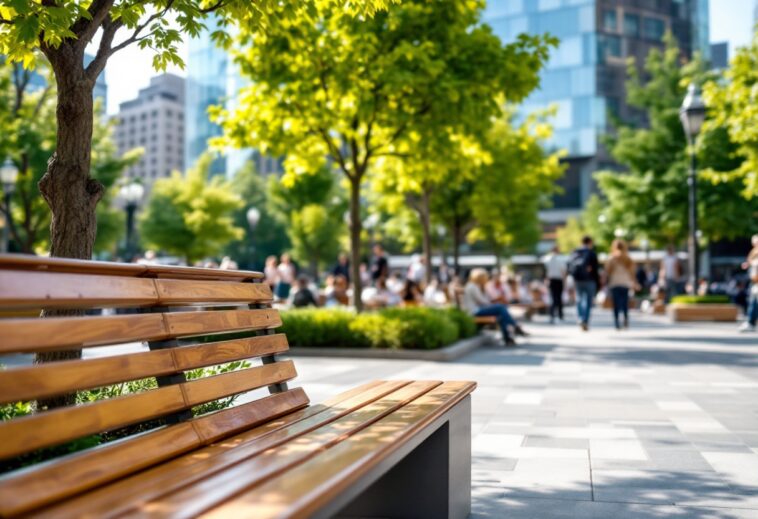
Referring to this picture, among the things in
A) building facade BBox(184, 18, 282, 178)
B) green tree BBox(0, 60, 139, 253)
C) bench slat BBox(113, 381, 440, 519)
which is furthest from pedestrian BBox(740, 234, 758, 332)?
building facade BBox(184, 18, 282, 178)

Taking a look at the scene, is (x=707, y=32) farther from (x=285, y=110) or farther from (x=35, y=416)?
(x=35, y=416)

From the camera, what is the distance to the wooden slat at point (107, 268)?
81.0 inches

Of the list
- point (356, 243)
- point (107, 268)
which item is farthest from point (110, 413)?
Answer: point (356, 243)

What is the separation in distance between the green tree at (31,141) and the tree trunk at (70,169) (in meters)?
15.3

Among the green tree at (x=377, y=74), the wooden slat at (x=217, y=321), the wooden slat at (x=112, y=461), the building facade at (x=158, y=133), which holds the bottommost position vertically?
the wooden slat at (x=112, y=461)

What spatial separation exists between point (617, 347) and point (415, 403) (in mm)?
10743

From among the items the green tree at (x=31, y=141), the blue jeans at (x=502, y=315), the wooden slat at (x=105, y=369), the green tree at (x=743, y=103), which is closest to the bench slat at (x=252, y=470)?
the wooden slat at (x=105, y=369)

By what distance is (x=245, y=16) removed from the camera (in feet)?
15.0

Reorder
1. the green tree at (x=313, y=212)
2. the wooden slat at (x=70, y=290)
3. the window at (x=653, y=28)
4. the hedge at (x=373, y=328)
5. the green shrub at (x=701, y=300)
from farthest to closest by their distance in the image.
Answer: the window at (x=653, y=28), the green tree at (x=313, y=212), the green shrub at (x=701, y=300), the hedge at (x=373, y=328), the wooden slat at (x=70, y=290)

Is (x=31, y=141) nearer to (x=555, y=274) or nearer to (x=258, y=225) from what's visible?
(x=555, y=274)

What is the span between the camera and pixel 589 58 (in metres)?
58.9

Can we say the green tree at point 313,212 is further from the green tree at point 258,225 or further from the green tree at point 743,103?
the green tree at point 743,103

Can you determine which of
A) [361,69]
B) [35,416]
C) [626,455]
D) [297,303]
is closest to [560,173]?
[297,303]

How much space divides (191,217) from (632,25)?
3803 cm
